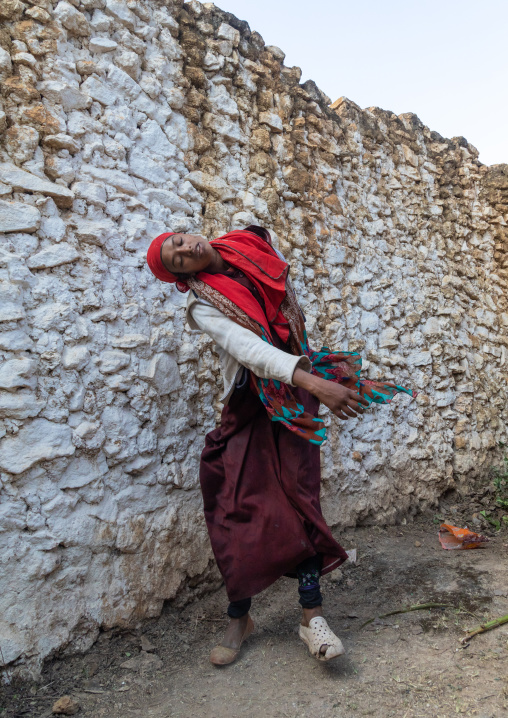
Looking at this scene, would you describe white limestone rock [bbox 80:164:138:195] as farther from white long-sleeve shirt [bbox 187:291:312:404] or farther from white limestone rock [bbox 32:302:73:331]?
white long-sleeve shirt [bbox 187:291:312:404]

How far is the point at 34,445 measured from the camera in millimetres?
1699

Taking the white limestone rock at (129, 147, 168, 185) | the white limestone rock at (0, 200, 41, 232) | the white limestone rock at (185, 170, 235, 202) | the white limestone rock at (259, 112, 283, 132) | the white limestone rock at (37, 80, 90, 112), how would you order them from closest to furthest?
the white limestone rock at (0, 200, 41, 232) → the white limestone rock at (37, 80, 90, 112) → the white limestone rock at (129, 147, 168, 185) → the white limestone rock at (185, 170, 235, 202) → the white limestone rock at (259, 112, 283, 132)

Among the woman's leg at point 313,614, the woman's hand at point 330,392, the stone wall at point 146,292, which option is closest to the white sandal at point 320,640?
the woman's leg at point 313,614

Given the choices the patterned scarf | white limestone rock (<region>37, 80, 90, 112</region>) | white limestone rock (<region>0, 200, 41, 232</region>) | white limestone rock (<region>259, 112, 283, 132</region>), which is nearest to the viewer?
the patterned scarf

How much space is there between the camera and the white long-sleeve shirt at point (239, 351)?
153 centimetres

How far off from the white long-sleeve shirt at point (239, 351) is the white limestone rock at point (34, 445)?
Result: 1.88ft

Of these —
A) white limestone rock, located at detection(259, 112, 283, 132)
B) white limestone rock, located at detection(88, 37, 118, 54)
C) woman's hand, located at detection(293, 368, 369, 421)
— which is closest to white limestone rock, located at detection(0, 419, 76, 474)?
woman's hand, located at detection(293, 368, 369, 421)

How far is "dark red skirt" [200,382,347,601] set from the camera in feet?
5.37

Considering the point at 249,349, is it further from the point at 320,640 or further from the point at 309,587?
the point at 320,640

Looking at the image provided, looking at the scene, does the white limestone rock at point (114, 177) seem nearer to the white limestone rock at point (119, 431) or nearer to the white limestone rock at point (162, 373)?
the white limestone rock at point (162, 373)

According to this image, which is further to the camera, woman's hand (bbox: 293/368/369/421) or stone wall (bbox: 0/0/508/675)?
stone wall (bbox: 0/0/508/675)

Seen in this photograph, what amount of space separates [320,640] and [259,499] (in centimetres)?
46

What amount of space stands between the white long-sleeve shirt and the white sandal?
78 cm

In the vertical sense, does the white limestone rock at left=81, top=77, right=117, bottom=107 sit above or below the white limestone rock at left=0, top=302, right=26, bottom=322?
above
